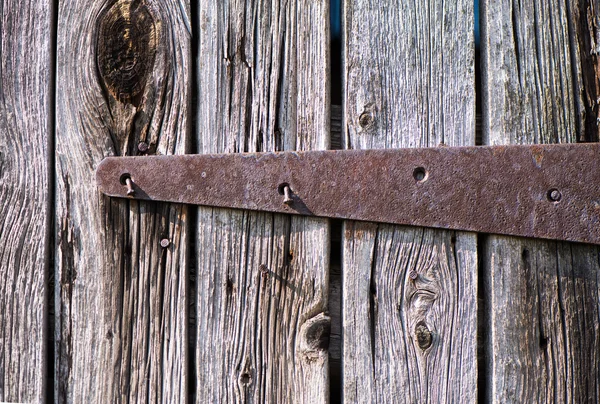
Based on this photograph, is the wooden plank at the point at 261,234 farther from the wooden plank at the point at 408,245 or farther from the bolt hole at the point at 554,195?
the bolt hole at the point at 554,195

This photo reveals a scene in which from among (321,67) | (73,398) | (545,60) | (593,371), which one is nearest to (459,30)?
(545,60)

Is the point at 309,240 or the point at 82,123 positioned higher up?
the point at 82,123

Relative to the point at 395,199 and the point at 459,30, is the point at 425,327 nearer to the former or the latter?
the point at 395,199

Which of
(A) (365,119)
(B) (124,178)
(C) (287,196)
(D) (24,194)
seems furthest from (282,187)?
(D) (24,194)

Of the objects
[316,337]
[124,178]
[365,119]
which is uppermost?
[365,119]

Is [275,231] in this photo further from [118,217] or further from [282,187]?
[118,217]

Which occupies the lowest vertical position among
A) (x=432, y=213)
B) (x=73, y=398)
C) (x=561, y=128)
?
(x=73, y=398)

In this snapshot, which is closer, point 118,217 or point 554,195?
point 554,195
